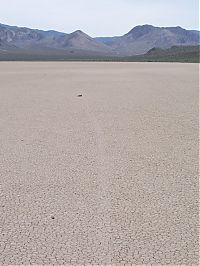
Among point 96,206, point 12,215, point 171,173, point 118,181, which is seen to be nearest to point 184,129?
point 171,173

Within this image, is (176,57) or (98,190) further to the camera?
(176,57)

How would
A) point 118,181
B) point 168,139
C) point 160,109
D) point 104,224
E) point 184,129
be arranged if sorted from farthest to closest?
point 160,109 < point 184,129 < point 168,139 < point 118,181 < point 104,224

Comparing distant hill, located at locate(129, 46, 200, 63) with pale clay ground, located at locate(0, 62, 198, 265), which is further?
distant hill, located at locate(129, 46, 200, 63)

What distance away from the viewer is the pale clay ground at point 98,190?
3.90 meters

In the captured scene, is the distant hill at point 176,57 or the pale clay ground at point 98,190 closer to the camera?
the pale clay ground at point 98,190

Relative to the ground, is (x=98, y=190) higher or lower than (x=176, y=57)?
higher

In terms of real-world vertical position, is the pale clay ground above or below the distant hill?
above

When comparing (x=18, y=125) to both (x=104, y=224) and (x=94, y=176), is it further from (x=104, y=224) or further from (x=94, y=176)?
(x=104, y=224)

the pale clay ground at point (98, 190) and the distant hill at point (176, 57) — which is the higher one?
the pale clay ground at point (98, 190)

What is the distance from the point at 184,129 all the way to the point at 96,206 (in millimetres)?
5059

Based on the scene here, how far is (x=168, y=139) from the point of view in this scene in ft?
27.9

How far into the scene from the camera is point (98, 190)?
18.0 ft

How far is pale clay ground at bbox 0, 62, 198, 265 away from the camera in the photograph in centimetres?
390

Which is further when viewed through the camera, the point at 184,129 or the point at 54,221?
the point at 184,129
